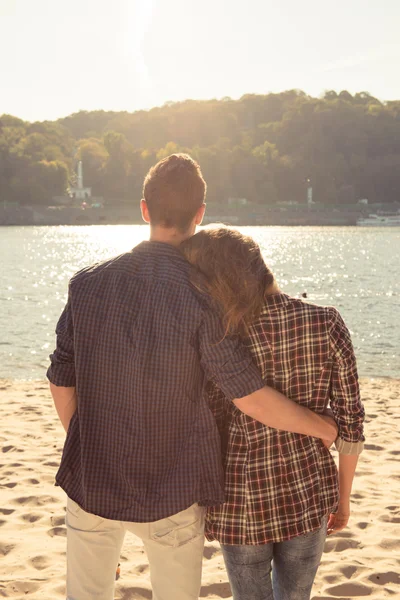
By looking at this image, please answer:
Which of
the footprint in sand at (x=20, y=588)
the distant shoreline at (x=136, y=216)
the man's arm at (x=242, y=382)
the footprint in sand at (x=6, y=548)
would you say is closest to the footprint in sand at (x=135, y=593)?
the footprint in sand at (x=20, y=588)

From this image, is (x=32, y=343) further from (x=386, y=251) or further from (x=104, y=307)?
(x=386, y=251)

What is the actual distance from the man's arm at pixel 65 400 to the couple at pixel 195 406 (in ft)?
0.05

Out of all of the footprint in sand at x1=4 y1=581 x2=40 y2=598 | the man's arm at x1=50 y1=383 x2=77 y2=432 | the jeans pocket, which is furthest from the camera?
the footprint in sand at x1=4 y1=581 x2=40 y2=598

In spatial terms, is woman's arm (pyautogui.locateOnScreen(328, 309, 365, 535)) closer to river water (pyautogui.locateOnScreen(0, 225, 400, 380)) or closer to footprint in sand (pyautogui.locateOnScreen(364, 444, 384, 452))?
river water (pyautogui.locateOnScreen(0, 225, 400, 380))

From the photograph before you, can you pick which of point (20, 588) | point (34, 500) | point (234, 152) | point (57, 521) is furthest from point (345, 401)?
point (234, 152)

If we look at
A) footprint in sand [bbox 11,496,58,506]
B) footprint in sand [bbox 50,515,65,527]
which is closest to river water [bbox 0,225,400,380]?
footprint in sand [bbox 50,515,65,527]

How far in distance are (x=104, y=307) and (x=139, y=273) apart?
129 mm

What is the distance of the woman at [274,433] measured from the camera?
1.93 metres

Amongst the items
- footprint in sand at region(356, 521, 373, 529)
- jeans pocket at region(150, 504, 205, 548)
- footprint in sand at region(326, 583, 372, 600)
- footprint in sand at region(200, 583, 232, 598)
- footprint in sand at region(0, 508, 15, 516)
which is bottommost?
footprint in sand at region(0, 508, 15, 516)

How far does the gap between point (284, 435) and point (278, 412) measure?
106 mm

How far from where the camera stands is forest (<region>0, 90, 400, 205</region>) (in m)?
108

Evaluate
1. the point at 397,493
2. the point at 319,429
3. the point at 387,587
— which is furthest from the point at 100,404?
the point at 397,493

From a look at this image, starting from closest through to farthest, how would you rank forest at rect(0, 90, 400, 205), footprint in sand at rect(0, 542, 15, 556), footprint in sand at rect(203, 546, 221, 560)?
footprint in sand at rect(0, 542, 15, 556) → footprint in sand at rect(203, 546, 221, 560) → forest at rect(0, 90, 400, 205)

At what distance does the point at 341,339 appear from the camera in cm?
204
